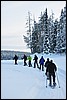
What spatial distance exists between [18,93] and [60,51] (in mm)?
42060

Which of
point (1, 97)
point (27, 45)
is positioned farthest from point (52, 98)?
point (27, 45)

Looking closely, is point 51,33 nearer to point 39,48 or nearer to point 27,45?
point 39,48

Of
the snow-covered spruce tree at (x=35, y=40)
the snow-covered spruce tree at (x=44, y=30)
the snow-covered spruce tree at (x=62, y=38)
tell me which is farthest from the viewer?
the snow-covered spruce tree at (x=35, y=40)

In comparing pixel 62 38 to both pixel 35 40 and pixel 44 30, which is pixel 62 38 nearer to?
pixel 44 30

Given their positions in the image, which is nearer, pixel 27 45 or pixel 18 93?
pixel 18 93

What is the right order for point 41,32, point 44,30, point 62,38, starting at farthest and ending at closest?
point 41,32, point 44,30, point 62,38

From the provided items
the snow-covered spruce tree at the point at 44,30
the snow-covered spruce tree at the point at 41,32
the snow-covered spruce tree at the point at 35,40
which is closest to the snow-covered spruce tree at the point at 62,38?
the snow-covered spruce tree at the point at 44,30

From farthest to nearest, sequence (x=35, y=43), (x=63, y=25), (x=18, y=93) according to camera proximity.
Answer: (x=35, y=43)
(x=63, y=25)
(x=18, y=93)

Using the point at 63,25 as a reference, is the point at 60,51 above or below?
below

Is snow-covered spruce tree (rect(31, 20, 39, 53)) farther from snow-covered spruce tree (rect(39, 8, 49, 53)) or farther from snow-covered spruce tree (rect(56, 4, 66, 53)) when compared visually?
snow-covered spruce tree (rect(56, 4, 66, 53))

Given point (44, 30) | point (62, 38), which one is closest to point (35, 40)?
point (44, 30)

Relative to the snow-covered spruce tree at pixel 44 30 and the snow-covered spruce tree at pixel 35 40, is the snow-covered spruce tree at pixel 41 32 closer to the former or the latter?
the snow-covered spruce tree at pixel 44 30

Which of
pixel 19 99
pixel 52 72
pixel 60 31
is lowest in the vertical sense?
pixel 19 99

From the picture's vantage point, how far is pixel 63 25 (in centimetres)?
5681
